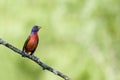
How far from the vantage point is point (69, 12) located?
10367 millimetres

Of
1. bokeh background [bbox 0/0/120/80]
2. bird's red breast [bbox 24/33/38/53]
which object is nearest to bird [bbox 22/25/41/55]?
bird's red breast [bbox 24/33/38/53]

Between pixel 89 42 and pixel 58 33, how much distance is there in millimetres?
906

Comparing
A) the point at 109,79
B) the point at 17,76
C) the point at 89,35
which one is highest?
the point at 89,35

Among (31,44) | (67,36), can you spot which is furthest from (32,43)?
(67,36)

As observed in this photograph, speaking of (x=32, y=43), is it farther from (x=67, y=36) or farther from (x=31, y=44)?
(x=67, y=36)

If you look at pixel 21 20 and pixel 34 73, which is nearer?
pixel 21 20

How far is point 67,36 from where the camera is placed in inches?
417

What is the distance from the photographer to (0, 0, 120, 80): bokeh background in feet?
30.8

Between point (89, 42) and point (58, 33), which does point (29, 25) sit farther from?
point (89, 42)

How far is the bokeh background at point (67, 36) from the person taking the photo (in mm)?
9398

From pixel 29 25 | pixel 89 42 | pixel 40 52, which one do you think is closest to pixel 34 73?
pixel 40 52

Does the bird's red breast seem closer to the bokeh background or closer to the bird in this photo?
the bird

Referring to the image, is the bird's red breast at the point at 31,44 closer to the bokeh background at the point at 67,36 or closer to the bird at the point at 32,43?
A: the bird at the point at 32,43

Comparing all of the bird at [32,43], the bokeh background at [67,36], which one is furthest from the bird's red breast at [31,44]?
the bokeh background at [67,36]
